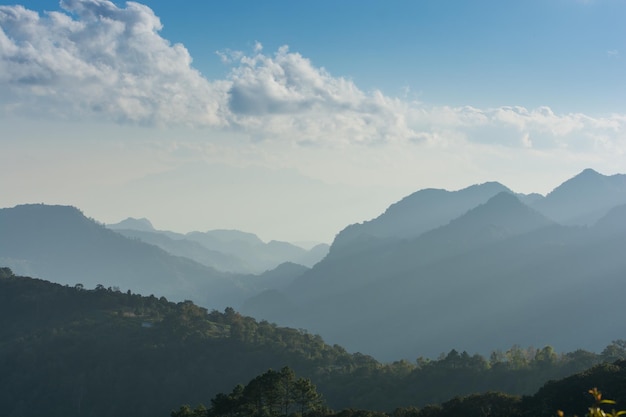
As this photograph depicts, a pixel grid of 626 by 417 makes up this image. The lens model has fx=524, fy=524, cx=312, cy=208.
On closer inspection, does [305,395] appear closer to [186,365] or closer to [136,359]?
[186,365]

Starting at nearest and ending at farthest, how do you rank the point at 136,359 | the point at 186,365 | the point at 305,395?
the point at 305,395 < the point at 186,365 < the point at 136,359

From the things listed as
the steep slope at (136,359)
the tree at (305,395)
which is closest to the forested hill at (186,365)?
the steep slope at (136,359)

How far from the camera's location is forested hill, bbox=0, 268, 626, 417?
110 m

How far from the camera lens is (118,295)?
619 ft

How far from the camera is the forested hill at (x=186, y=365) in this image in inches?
4316

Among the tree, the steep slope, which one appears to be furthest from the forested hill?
the tree

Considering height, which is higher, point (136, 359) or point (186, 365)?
point (136, 359)

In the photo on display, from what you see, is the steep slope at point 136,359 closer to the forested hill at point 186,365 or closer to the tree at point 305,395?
the forested hill at point 186,365

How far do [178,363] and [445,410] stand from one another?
9847 cm

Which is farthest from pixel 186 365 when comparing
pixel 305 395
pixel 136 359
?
pixel 305 395

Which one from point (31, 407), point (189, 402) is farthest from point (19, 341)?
point (189, 402)

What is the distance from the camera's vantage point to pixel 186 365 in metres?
142

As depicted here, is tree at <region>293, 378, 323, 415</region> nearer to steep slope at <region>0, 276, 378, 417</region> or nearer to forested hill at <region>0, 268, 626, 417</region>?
forested hill at <region>0, 268, 626, 417</region>

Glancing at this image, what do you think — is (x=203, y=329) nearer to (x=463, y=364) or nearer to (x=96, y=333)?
(x=96, y=333)
